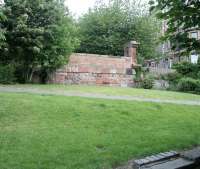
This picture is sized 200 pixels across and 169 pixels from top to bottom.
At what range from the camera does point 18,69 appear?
14312mm

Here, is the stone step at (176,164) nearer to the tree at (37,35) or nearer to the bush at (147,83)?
the tree at (37,35)

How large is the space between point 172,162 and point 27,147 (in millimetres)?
2234

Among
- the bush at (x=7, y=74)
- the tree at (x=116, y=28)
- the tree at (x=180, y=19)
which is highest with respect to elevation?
the tree at (x=116, y=28)

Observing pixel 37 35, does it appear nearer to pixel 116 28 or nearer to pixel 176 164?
pixel 176 164

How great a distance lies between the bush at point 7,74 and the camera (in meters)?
13.4

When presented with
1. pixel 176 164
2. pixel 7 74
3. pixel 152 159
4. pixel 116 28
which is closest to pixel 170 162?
pixel 176 164

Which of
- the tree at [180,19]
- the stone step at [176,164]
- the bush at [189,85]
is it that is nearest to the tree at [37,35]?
the bush at [189,85]

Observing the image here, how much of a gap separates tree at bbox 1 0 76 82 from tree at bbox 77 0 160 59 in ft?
36.6

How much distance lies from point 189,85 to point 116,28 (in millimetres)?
11358

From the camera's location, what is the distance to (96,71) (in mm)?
16781

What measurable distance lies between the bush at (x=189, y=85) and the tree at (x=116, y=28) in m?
9.19

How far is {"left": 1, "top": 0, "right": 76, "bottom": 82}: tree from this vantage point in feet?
42.8

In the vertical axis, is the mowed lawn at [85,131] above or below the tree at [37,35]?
below

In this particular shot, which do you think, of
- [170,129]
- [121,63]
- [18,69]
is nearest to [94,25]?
[121,63]
